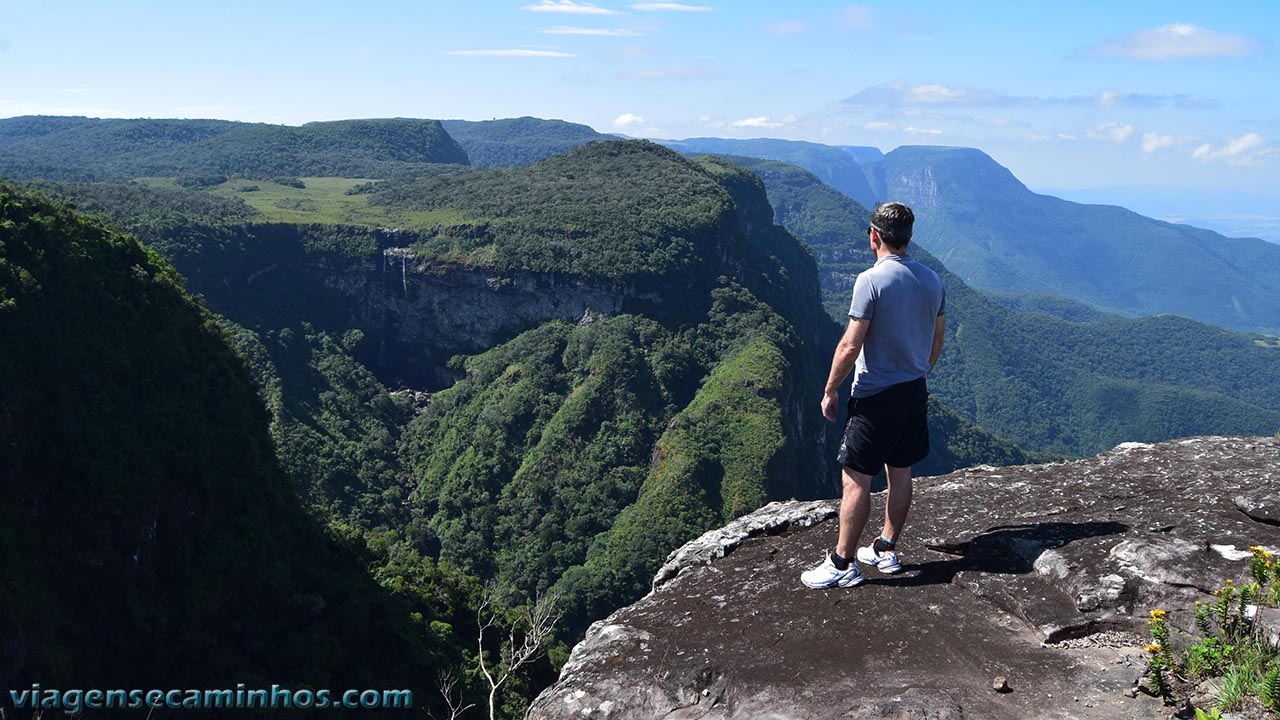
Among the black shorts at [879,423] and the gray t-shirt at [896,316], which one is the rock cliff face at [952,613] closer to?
the black shorts at [879,423]

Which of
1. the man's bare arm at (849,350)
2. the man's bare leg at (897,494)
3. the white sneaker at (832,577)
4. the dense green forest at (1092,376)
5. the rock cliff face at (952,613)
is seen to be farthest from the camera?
the dense green forest at (1092,376)

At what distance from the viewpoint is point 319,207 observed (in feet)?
355

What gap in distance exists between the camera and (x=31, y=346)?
28.5 meters

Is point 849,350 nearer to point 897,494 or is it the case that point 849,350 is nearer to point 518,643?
point 897,494

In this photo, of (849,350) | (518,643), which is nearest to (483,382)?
(518,643)

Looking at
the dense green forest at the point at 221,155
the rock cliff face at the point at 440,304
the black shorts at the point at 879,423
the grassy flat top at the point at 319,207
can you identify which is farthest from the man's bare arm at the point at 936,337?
the dense green forest at the point at 221,155

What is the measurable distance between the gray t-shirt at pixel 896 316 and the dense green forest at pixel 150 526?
2245 cm

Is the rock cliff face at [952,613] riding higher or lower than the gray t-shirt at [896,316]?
lower

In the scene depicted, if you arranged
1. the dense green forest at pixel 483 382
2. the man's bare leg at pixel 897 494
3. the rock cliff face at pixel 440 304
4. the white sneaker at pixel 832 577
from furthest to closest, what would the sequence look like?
the rock cliff face at pixel 440 304 < the dense green forest at pixel 483 382 < the man's bare leg at pixel 897 494 < the white sneaker at pixel 832 577

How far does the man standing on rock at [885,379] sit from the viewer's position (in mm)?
6727

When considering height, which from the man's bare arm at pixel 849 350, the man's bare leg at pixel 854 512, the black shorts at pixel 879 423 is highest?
the man's bare arm at pixel 849 350

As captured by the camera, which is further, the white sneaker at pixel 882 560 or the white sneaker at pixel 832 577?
the white sneaker at pixel 882 560

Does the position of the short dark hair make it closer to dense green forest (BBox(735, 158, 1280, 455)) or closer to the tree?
the tree

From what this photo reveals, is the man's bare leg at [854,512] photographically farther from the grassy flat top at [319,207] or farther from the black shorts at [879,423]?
the grassy flat top at [319,207]
